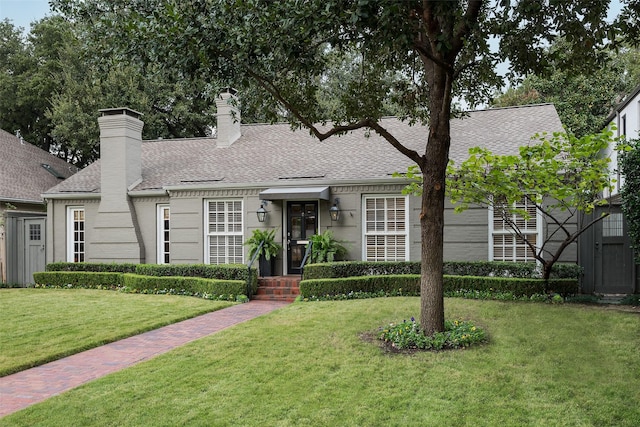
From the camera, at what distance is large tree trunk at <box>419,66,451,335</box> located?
6.86 metres

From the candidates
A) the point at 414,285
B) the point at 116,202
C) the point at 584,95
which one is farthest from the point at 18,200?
the point at 584,95

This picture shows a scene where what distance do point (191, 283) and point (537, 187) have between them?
838cm

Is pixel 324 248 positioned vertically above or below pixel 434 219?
below

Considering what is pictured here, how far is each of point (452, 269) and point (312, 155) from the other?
584 cm

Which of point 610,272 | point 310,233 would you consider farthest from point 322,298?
point 610,272

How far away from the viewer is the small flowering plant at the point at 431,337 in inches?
257

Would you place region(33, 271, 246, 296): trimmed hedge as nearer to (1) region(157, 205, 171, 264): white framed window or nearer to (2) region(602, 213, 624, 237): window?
(1) region(157, 205, 171, 264): white framed window

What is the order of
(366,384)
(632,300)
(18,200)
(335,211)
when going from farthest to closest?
(18,200) → (335,211) → (632,300) → (366,384)

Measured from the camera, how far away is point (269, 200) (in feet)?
44.8

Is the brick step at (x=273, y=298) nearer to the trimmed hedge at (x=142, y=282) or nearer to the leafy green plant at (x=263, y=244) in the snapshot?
the trimmed hedge at (x=142, y=282)

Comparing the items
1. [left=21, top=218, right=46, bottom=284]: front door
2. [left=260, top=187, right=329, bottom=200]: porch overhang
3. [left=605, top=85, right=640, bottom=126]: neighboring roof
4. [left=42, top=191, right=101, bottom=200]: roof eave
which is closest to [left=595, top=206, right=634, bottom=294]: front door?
[left=605, top=85, right=640, bottom=126]: neighboring roof

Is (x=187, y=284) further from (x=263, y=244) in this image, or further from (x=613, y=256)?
(x=613, y=256)

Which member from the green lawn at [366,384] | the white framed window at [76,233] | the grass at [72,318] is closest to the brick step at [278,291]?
the grass at [72,318]

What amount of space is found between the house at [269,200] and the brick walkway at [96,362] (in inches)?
178
